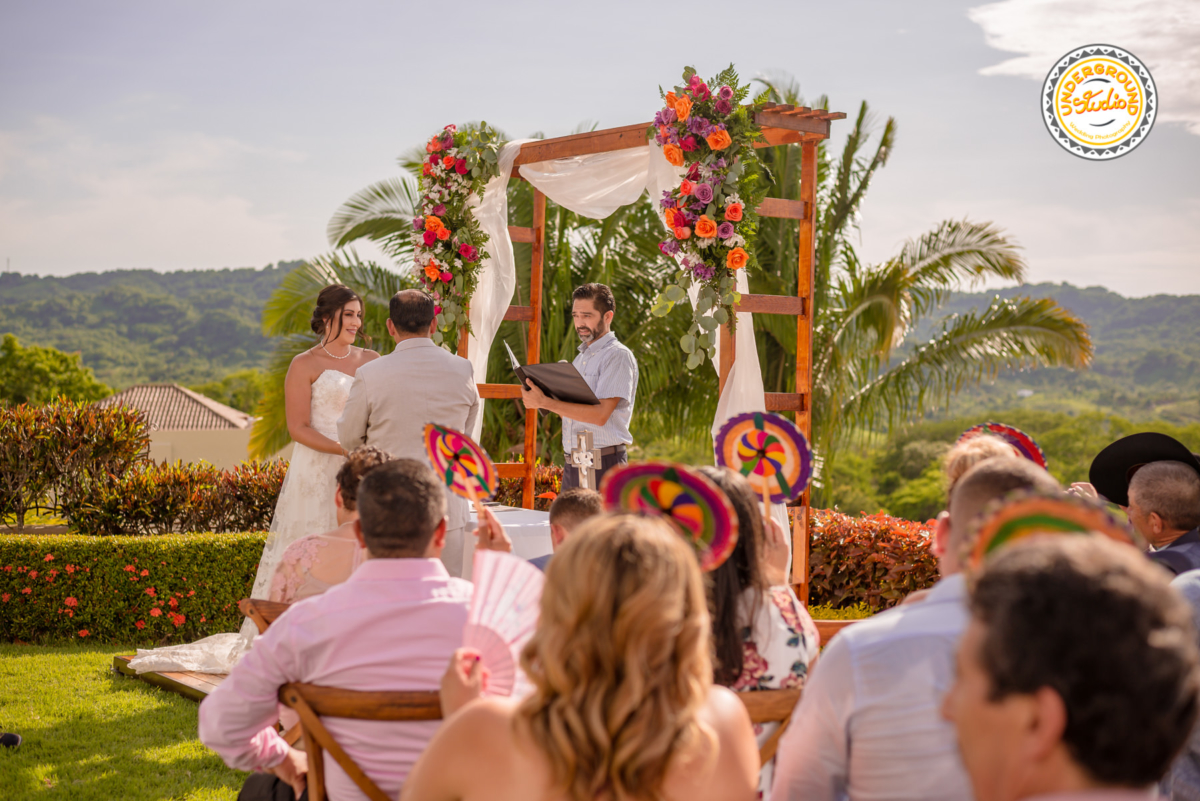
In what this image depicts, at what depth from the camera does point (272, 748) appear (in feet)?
8.25

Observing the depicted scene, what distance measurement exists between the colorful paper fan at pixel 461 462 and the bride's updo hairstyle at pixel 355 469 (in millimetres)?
214

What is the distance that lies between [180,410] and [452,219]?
47.9m

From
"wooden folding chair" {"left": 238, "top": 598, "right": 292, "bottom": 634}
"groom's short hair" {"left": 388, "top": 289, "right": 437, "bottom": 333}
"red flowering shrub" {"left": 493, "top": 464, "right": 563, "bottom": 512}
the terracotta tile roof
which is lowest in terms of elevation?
the terracotta tile roof

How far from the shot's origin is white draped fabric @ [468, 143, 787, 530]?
580cm

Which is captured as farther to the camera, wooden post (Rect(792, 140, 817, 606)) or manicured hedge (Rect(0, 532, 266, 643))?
manicured hedge (Rect(0, 532, 266, 643))

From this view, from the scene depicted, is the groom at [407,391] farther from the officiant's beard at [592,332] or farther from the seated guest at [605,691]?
the seated guest at [605,691]

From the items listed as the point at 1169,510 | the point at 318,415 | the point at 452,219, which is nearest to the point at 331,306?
the point at 318,415

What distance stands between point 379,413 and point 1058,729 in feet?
11.5

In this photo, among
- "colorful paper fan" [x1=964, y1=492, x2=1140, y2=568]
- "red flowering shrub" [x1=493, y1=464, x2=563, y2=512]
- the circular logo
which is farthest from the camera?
"red flowering shrub" [x1=493, y1=464, x2=563, y2=512]

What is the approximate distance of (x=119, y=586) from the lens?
7.71m

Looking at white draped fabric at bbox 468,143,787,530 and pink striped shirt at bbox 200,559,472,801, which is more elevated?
white draped fabric at bbox 468,143,787,530

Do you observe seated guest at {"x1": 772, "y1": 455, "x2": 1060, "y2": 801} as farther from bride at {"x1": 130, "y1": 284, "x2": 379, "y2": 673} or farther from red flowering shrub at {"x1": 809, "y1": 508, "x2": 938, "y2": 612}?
red flowering shrub at {"x1": 809, "y1": 508, "x2": 938, "y2": 612}

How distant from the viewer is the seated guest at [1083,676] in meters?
1.09

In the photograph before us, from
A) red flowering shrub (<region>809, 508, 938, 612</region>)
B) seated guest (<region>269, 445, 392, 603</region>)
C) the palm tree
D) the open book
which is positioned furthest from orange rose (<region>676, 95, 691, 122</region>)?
the palm tree
